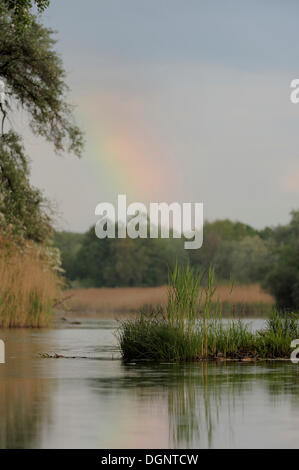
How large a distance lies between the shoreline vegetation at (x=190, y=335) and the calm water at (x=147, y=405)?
660 millimetres

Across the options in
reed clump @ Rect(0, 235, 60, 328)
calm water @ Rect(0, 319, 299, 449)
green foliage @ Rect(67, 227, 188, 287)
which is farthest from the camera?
green foliage @ Rect(67, 227, 188, 287)

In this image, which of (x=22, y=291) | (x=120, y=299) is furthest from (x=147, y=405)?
(x=120, y=299)

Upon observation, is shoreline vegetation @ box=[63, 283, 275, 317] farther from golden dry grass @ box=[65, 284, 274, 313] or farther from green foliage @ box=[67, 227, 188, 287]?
green foliage @ box=[67, 227, 188, 287]

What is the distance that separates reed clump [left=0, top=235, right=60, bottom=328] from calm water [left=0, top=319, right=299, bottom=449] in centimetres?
1422

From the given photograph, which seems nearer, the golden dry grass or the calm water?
the calm water

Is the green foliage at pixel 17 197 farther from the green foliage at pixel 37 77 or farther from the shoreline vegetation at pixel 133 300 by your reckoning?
the shoreline vegetation at pixel 133 300

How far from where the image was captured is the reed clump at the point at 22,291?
97.3 ft

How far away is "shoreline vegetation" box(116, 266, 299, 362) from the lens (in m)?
15.1

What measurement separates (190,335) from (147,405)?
6066mm

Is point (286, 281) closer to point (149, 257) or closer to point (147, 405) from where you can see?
point (149, 257)

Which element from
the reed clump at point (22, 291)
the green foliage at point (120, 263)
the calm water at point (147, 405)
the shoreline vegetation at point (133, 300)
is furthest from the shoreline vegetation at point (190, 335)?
the green foliage at point (120, 263)

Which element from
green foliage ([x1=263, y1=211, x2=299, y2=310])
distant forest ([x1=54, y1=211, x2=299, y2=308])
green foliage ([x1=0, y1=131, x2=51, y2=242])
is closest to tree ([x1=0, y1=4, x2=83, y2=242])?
green foliage ([x1=0, y1=131, x2=51, y2=242])

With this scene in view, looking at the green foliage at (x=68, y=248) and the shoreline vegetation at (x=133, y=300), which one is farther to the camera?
the green foliage at (x=68, y=248)

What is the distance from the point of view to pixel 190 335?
50.9 feet
